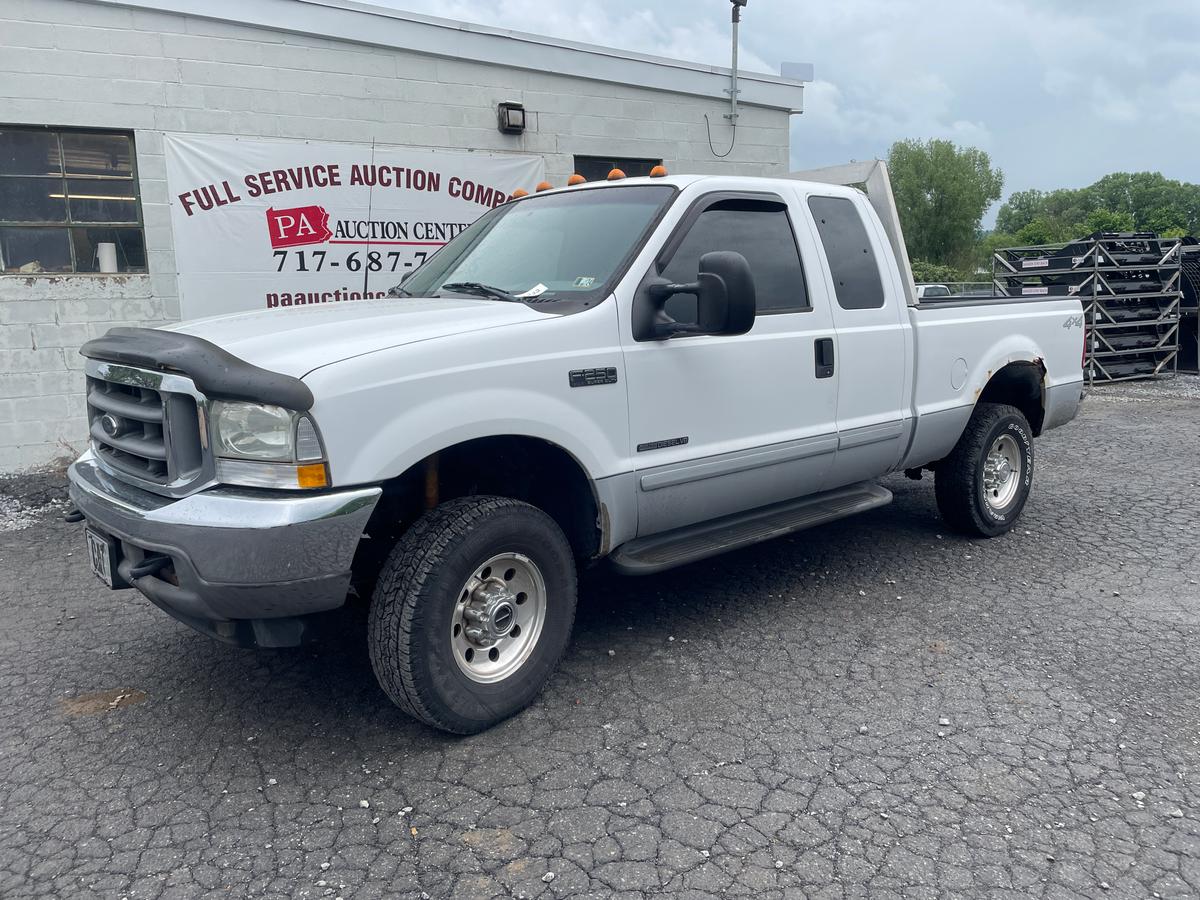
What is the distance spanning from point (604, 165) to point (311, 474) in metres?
7.59

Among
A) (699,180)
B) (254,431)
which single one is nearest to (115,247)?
(699,180)

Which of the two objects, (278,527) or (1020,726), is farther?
(1020,726)

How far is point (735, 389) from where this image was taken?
413cm

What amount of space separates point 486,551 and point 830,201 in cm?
280

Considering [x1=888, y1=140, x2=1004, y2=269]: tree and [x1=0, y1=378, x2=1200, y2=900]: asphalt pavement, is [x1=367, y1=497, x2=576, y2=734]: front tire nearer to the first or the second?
[x1=0, y1=378, x2=1200, y2=900]: asphalt pavement

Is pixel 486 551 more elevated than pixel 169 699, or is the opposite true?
pixel 486 551

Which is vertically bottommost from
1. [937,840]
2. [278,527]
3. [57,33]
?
[937,840]

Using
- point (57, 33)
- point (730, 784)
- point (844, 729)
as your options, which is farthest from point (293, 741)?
point (57, 33)

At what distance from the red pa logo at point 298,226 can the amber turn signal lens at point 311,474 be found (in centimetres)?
567

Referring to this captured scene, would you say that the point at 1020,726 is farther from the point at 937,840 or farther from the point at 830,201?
the point at 830,201

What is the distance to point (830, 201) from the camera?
192 inches

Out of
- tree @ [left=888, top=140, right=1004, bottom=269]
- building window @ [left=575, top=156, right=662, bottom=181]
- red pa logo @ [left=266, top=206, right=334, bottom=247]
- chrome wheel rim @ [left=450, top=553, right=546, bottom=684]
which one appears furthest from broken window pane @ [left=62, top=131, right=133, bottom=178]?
tree @ [left=888, top=140, right=1004, bottom=269]

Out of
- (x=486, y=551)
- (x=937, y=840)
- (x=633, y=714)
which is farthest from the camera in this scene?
(x=633, y=714)

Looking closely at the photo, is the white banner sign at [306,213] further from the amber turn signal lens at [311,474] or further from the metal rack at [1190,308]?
the metal rack at [1190,308]
